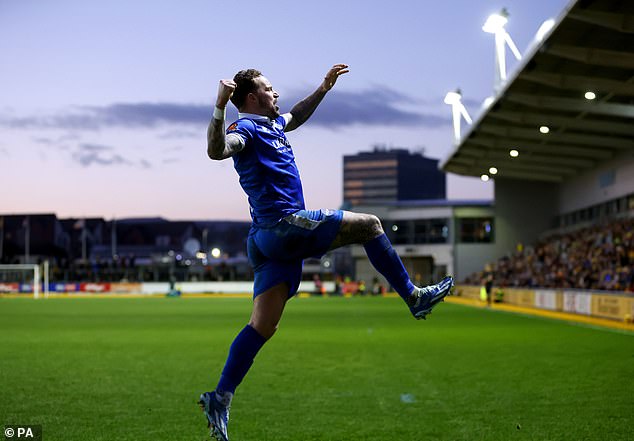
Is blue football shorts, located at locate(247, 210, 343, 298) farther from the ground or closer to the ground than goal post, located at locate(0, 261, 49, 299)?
farther from the ground

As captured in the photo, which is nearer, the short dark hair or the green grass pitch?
the short dark hair

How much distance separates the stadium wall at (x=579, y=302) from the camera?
27.3m

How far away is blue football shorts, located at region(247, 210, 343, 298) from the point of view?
18.0 feet

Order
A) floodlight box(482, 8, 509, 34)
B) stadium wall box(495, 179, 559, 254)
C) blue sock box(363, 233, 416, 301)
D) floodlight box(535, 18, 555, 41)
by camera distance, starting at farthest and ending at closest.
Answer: stadium wall box(495, 179, 559, 254)
floodlight box(482, 8, 509, 34)
floodlight box(535, 18, 555, 41)
blue sock box(363, 233, 416, 301)

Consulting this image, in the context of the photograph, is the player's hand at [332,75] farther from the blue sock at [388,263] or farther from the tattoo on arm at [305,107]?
the blue sock at [388,263]

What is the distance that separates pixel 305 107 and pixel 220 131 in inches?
65.8

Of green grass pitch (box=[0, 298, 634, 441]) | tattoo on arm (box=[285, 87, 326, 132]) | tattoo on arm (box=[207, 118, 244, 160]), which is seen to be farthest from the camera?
green grass pitch (box=[0, 298, 634, 441])

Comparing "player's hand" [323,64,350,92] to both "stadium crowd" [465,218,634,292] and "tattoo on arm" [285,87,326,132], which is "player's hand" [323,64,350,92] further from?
"stadium crowd" [465,218,634,292]

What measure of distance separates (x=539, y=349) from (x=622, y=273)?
18225 mm

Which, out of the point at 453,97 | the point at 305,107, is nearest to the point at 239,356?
the point at 305,107

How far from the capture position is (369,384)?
11297 mm

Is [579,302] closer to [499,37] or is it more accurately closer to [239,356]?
[499,37]

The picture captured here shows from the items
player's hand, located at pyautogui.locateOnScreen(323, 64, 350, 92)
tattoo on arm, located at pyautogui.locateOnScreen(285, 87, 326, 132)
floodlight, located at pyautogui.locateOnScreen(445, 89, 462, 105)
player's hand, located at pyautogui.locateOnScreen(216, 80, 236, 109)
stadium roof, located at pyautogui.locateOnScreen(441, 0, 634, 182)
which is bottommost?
player's hand, located at pyautogui.locateOnScreen(216, 80, 236, 109)

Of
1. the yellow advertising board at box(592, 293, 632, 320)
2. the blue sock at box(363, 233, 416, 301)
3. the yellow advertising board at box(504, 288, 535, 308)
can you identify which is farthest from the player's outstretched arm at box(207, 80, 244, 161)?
the yellow advertising board at box(504, 288, 535, 308)
